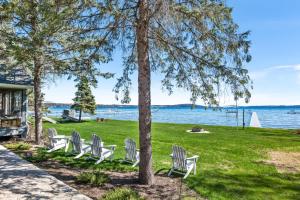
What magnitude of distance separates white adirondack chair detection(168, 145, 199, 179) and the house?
11.0 metres

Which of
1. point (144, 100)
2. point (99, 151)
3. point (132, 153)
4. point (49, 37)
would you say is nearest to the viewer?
point (144, 100)

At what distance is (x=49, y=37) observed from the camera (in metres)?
11.3

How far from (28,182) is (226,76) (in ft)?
18.4

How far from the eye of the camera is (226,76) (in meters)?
8.45

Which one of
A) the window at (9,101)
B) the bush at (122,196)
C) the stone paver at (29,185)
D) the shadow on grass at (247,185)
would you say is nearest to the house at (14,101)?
the window at (9,101)

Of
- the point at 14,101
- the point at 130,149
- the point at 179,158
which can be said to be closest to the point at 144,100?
the point at 179,158

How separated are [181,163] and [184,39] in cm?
342

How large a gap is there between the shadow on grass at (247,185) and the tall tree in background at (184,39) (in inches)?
57.7

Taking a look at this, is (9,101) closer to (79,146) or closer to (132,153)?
(79,146)

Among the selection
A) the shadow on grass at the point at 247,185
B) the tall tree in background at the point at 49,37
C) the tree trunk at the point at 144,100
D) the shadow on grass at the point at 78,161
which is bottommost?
the shadow on grass at the point at 247,185

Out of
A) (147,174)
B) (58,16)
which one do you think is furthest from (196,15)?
(147,174)

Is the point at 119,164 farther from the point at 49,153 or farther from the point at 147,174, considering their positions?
the point at 49,153

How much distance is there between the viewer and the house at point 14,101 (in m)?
17.0

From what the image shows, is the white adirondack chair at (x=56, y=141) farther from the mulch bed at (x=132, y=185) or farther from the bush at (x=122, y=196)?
the bush at (x=122, y=196)
